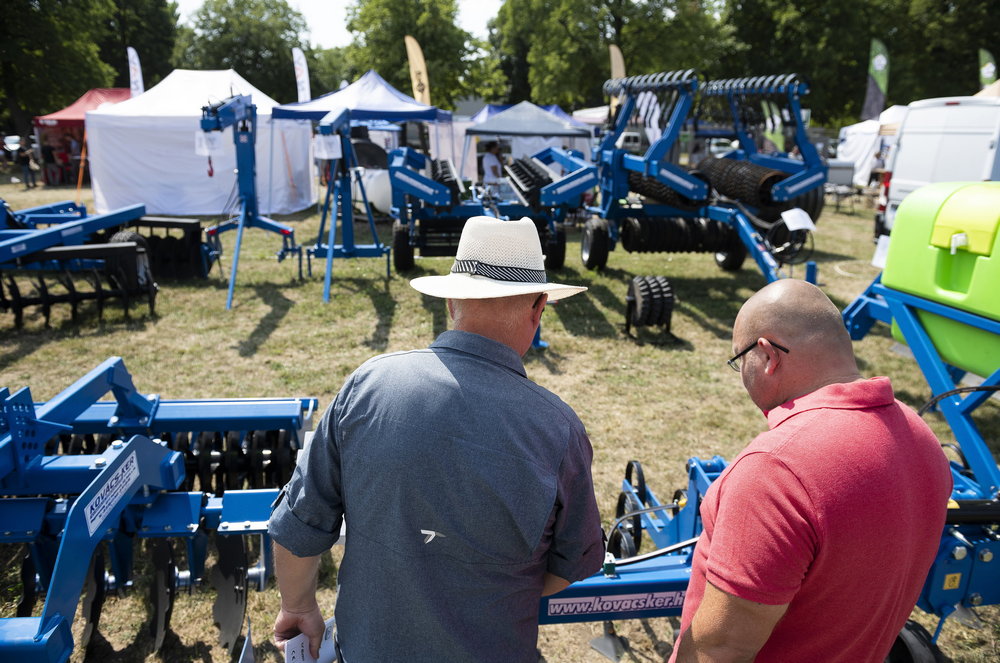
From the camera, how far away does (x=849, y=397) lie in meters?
1.31

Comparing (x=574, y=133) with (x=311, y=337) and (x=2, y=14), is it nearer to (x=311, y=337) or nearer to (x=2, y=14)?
(x=311, y=337)

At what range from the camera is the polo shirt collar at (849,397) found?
4.29 feet

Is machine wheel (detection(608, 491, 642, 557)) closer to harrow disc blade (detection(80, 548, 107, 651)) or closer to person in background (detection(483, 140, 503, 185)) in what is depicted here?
harrow disc blade (detection(80, 548, 107, 651))

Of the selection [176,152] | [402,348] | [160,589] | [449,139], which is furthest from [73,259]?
[449,139]

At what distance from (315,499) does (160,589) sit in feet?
6.12

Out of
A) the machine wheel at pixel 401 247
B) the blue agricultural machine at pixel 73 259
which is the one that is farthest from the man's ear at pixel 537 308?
the machine wheel at pixel 401 247

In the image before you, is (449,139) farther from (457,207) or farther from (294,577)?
(294,577)

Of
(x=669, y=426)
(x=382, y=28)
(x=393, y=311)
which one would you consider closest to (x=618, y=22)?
(x=382, y=28)

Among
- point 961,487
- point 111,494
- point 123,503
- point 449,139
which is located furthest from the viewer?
point 449,139

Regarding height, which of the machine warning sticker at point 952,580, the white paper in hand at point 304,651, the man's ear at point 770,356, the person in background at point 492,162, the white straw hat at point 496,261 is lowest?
the machine warning sticker at point 952,580

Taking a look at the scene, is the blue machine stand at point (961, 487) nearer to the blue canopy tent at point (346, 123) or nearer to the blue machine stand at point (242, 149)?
the blue canopy tent at point (346, 123)

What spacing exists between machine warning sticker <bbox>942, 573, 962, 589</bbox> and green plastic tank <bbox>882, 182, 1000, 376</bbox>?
1.08 m

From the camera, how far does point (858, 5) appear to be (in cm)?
3381

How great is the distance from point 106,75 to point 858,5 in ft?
125
